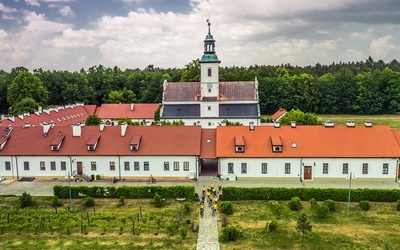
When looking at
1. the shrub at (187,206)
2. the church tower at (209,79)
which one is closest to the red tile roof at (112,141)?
the shrub at (187,206)

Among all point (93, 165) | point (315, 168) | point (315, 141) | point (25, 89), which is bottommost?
point (315, 168)

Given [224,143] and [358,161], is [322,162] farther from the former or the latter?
[224,143]

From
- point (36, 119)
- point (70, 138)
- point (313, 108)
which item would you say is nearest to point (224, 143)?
point (70, 138)

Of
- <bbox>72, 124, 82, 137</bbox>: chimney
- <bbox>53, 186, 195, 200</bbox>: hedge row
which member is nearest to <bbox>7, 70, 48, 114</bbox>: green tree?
<bbox>72, 124, 82, 137</bbox>: chimney

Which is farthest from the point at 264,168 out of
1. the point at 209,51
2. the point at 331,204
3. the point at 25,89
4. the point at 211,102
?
the point at 25,89

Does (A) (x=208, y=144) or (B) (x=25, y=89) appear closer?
(A) (x=208, y=144)

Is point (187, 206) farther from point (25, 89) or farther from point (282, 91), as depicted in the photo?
point (282, 91)
